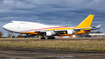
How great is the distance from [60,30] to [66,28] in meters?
5.65

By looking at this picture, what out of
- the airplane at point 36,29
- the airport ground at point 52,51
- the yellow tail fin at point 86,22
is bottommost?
the airport ground at point 52,51

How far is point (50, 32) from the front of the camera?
5572 cm

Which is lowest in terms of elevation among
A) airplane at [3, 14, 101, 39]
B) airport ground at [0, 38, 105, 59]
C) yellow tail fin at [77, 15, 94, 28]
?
Answer: airport ground at [0, 38, 105, 59]

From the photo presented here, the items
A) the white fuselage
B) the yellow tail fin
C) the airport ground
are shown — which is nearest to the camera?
the airport ground

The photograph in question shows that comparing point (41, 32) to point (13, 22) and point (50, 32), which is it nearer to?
point (50, 32)

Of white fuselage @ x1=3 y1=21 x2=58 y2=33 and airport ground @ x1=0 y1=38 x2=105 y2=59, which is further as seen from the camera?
white fuselage @ x1=3 y1=21 x2=58 y2=33

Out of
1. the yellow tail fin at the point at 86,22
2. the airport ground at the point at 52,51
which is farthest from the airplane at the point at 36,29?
the airport ground at the point at 52,51

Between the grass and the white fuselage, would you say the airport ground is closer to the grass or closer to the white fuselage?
the grass

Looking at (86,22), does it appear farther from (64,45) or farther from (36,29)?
(64,45)

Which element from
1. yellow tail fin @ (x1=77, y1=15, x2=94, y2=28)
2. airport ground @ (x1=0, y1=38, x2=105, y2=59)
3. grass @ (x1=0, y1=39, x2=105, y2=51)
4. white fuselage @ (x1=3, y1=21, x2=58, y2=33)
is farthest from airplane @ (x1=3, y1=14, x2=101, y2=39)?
airport ground @ (x1=0, y1=38, x2=105, y2=59)

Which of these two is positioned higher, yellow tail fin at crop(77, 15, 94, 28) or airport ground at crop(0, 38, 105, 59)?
yellow tail fin at crop(77, 15, 94, 28)

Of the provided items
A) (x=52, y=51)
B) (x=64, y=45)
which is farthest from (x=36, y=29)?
(x=52, y=51)

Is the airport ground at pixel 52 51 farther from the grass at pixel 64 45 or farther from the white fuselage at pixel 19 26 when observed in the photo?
the white fuselage at pixel 19 26

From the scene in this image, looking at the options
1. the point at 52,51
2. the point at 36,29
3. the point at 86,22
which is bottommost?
the point at 52,51
